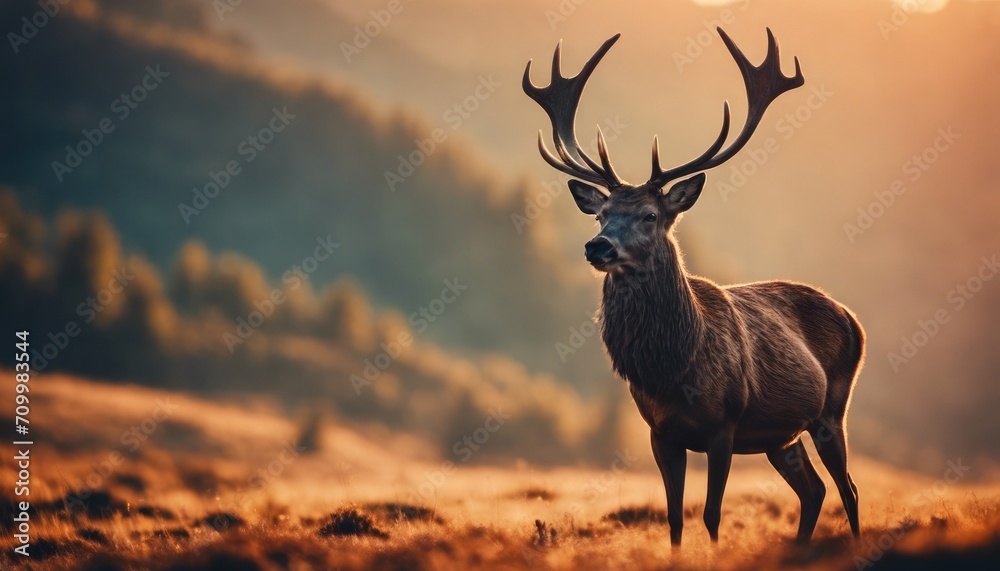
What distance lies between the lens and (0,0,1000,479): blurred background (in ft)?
278

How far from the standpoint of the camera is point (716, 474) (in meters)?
7.83

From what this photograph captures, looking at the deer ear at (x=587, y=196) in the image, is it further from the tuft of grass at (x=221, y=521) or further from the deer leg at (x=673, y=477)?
the tuft of grass at (x=221, y=521)

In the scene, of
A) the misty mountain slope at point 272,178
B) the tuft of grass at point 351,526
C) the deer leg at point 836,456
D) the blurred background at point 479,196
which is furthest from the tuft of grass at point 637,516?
the misty mountain slope at point 272,178

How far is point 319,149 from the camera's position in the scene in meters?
145

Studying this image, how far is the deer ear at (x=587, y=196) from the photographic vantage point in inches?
347

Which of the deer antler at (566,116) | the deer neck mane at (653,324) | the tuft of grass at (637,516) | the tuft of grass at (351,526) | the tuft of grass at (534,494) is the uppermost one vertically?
the deer antler at (566,116)

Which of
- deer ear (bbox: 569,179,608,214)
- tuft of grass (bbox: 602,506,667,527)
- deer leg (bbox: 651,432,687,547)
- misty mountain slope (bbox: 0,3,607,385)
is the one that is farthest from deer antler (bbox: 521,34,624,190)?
misty mountain slope (bbox: 0,3,607,385)

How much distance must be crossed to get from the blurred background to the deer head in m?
67.4

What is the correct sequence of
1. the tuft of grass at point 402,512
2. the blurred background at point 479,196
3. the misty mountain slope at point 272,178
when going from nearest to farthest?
the tuft of grass at point 402,512 < the blurred background at point 479,196 < the misty mountain slope at point 272,178

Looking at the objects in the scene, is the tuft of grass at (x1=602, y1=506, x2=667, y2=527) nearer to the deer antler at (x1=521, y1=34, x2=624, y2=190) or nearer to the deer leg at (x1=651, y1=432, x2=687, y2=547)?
the deer leg at (x1=651, y1=432, x2=687, y2=547)

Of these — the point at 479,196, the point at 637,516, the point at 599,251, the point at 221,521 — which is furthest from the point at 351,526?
the point at 479,196

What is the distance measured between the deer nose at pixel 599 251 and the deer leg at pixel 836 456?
9.09 feet

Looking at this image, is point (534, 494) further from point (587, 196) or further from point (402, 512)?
point (587, 196)

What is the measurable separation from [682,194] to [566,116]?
1.80 meters
